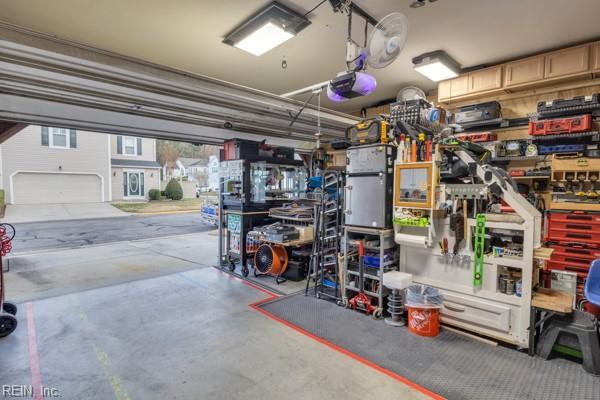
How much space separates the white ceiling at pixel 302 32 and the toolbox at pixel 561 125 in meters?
0.87

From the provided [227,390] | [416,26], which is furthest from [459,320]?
[416,26]

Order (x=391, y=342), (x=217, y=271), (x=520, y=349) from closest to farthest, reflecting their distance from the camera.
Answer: (x=520, y=349) → (x=391, y=342) → (x=217, y=271)

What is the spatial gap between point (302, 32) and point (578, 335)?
3721 mm

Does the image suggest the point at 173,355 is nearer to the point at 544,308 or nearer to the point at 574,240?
the point at 544,308

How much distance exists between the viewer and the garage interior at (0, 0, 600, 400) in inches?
96.7

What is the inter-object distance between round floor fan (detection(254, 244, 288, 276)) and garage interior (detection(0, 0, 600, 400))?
0.12 feet

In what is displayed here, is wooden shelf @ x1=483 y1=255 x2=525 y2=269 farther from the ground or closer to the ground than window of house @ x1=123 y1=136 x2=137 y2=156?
closer to the ground

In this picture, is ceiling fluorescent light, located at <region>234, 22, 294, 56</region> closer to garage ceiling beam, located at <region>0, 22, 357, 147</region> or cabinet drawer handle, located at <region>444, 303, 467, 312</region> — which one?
garage ceiling beam, located at <region>0, 22, 357, 147</region>

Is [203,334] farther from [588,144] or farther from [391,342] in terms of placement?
[588,144]

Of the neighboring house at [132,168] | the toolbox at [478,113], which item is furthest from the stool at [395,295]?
the neighboring house at [132,168]

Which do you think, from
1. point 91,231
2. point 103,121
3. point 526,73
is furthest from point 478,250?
point 91,231

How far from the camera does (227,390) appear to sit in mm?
2199

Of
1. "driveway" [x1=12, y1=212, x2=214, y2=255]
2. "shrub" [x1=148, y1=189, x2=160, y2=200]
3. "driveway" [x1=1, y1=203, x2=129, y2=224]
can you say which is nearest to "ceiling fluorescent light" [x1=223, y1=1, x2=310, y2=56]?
"driveway" [x1=12, y1=212, x2=214, y2=255]

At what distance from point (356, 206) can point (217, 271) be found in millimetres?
3054
